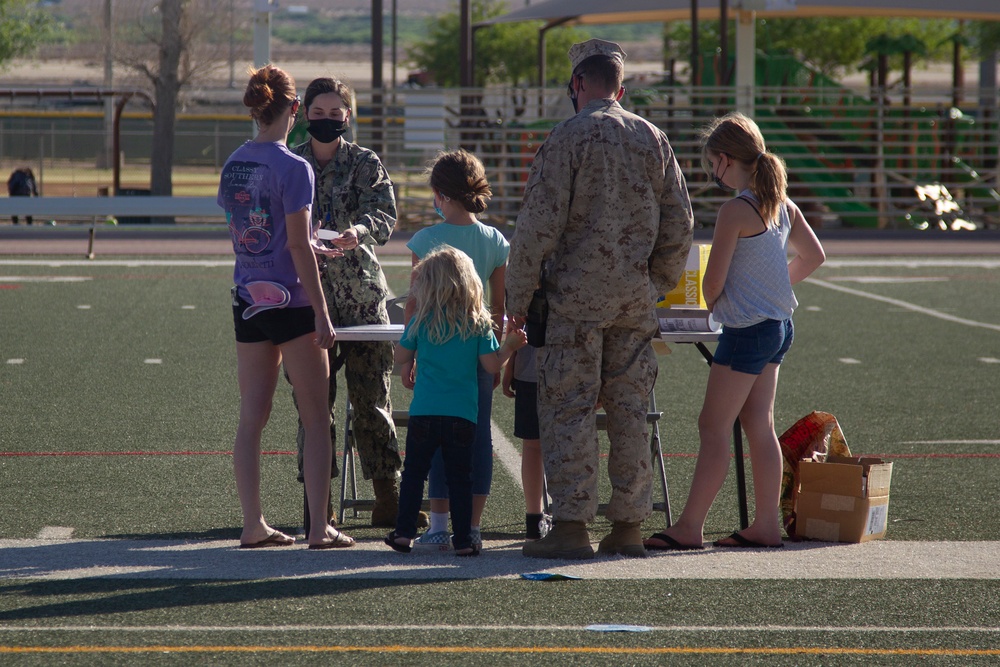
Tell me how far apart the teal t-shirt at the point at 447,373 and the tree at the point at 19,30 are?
46.1 m

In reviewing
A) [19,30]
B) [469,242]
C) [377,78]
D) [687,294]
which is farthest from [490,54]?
[469,242]

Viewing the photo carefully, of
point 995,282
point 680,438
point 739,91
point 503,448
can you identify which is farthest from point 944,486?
point 739,91

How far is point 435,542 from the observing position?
535cm

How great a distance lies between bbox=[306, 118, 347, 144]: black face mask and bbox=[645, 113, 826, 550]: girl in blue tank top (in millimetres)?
1550

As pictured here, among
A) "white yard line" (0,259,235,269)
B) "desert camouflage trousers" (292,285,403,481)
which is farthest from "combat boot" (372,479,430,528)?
"white yard line" (0,259,235,269)

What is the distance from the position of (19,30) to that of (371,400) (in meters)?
47.8

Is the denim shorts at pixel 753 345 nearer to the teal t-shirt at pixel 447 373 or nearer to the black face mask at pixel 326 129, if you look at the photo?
the teal t-shirt at pixel 447 373

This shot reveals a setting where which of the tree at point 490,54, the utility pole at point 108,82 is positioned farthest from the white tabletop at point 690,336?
the tree at point 490,54

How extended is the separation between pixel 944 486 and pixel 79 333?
7.99 metres

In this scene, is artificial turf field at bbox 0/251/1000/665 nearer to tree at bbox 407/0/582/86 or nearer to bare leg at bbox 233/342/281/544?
bare leg at bbox 233/342/281/544

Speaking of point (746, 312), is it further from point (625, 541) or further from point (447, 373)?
point (447, 373)

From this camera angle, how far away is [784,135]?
28578 millimetres

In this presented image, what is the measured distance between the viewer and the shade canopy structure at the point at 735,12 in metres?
27.8

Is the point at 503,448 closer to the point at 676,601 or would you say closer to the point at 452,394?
the point at 452,394
